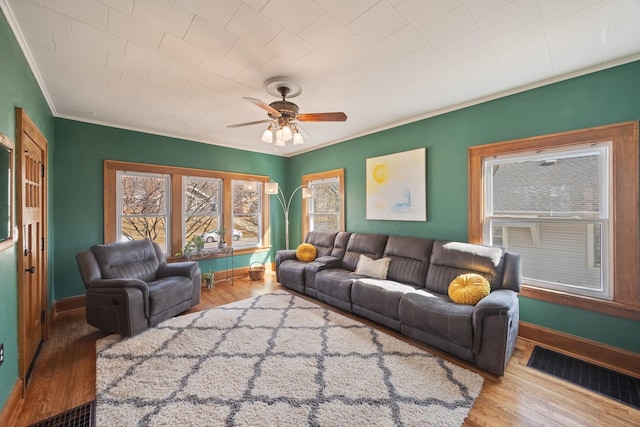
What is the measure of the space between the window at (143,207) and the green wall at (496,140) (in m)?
3.18

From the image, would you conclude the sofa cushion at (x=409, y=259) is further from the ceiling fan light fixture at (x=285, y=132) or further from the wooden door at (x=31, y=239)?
the wooden door at (x=31, y=239)

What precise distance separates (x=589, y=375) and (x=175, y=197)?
556 cm

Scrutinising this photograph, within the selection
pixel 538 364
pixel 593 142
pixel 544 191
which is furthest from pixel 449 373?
pixel 593 142

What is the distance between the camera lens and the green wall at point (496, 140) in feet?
7.82

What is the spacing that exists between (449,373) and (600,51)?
9.69 feet

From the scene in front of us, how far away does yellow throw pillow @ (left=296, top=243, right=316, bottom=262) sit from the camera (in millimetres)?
4621

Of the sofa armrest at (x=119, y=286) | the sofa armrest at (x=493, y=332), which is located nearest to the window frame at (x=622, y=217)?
the sofa armrest at (x=493, y=332)

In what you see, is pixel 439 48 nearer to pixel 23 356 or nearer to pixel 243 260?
pixel 23 356

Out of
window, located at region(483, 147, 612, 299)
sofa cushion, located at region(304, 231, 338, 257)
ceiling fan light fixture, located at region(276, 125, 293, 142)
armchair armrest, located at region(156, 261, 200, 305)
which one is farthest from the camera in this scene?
sofa cushion, located at region(304, 231, 338, 257)

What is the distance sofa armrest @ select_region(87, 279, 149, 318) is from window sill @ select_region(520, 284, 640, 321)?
4122mm

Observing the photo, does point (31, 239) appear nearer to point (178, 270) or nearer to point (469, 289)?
point (178, 270)

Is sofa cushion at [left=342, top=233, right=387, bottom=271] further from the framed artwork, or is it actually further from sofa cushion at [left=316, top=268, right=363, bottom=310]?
the framed artwork

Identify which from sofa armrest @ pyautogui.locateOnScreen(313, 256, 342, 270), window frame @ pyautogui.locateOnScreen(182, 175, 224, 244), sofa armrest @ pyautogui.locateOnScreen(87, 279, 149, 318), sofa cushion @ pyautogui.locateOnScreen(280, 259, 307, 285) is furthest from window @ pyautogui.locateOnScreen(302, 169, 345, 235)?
sofa armrest @ pyautogui.locateOnScreen(87, 279, 149, 318)

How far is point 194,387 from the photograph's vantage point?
6.66ft
